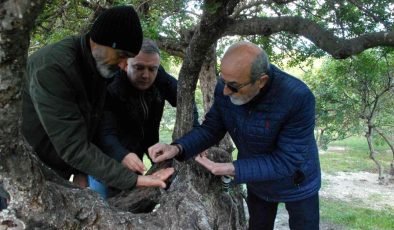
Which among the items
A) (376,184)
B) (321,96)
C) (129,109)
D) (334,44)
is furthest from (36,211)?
(376,184)

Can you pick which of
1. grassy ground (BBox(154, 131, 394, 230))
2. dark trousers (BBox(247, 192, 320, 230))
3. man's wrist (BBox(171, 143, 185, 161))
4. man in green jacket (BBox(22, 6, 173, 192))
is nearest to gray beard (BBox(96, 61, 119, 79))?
man in green jacket (BBox(22, 6, 173, 192))

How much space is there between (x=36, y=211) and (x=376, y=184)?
16.6 meters

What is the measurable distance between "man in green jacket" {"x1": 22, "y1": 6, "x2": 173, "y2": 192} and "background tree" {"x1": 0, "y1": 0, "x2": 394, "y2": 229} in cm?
21

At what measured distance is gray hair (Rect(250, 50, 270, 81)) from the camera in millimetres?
2443

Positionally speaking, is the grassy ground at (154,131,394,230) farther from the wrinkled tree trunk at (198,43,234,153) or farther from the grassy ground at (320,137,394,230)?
the wrinkled tree trunk at (198,43,234,153)

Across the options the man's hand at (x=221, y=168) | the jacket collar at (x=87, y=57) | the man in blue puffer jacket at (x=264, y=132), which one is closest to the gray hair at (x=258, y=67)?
the man in blue puffer jacket at (x=264, y=132)

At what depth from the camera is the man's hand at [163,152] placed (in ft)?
9.11

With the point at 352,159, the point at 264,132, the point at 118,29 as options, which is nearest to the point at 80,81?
the point at 118,29

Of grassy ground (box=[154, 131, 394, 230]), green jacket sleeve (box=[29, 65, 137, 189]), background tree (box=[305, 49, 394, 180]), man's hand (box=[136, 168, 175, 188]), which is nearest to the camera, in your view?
green jacket sleeve (box=[29, 65, 137, 189])

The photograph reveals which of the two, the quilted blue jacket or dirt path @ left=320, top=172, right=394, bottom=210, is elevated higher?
the quilted blue jacket

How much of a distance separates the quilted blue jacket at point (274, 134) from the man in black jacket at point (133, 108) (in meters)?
0.45

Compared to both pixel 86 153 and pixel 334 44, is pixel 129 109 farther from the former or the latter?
pixel 334 44

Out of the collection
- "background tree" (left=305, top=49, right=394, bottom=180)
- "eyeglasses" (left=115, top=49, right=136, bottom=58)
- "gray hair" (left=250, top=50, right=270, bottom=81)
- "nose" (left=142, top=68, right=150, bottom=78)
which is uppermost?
"gray hair" (left=250, top=50, right=270, bottom=81)

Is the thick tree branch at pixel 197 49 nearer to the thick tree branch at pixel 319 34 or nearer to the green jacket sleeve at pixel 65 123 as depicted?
the green jacket sleeve at pixel 65 123
